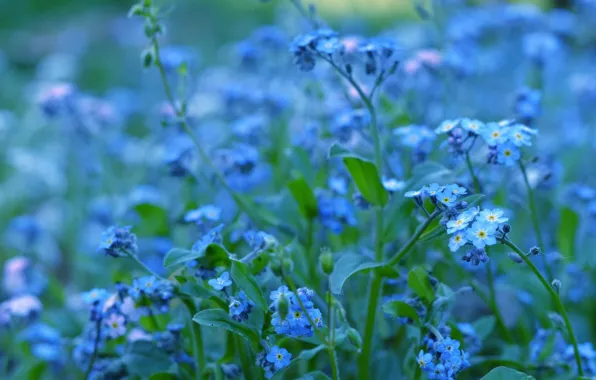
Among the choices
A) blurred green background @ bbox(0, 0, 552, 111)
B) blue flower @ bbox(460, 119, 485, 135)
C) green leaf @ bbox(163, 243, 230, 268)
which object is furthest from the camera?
blurred green background @ bbox(0, 0, 552, 111)

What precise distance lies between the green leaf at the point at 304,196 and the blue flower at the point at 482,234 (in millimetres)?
844

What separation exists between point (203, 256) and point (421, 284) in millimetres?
665

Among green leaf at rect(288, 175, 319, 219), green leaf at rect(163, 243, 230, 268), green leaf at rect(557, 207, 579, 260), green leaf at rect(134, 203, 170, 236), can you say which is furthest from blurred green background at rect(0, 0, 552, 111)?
green leaf at rect(163, 243, 230, 268)

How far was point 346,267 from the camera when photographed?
7.19 feet

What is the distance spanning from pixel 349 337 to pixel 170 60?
2.22 m

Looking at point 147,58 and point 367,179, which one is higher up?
point 147,58

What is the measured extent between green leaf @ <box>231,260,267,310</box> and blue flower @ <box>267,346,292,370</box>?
13 cm

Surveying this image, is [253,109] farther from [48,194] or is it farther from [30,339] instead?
[48,194]

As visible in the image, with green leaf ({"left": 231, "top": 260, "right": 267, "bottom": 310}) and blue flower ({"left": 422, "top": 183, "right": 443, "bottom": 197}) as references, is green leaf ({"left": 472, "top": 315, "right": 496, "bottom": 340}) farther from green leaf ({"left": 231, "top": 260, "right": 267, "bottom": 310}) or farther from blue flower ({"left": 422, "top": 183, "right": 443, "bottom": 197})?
green leaf ({"left": 231, "top": 260, "right": 267, "bottom": 310})

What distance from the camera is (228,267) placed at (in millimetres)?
2193

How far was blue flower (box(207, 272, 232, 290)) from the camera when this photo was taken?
80.4 inches

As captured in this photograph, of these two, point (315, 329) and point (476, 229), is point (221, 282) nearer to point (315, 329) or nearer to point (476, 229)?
point (315, 329)

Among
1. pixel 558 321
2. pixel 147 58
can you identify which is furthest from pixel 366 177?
pixel 147 58

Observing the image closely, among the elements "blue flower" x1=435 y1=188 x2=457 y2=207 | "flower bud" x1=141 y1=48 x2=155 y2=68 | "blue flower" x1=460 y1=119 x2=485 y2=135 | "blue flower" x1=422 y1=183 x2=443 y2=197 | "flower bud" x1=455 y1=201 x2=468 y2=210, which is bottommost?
"flower bud" x1=455 y1=201 x2=468 y2=210
